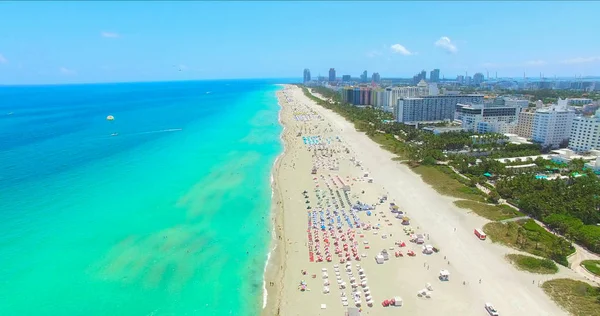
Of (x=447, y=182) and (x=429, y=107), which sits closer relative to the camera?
(x=447, y=182)

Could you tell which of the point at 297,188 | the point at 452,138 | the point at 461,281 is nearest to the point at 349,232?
the point at 461,281

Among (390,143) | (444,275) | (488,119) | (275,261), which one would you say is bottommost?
(275,261)

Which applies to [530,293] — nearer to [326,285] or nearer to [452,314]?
[452,314]

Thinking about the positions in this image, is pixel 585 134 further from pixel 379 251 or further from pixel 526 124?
pixel 379 251

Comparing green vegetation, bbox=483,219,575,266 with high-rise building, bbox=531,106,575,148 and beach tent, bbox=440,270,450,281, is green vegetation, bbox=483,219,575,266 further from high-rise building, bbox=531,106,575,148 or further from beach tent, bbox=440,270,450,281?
high-rise building, bbox=531,106,575,148

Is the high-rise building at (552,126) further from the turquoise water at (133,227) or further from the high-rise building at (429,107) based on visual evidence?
the turquoise water at (133,227)

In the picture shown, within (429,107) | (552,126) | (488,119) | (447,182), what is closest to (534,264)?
(447,182)

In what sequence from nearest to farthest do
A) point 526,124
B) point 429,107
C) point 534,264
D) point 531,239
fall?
point 534,264
point 531,239
point 526,124
point 429,107
